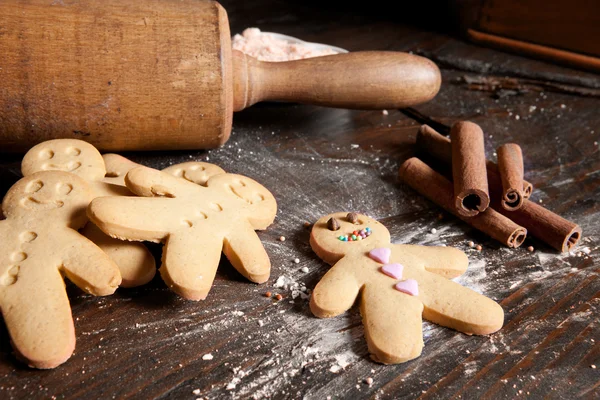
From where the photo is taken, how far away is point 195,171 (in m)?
1.36

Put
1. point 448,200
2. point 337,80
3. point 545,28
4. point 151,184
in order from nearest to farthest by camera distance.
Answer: point 151,184, point 448,200, point 337,80, point 545,28

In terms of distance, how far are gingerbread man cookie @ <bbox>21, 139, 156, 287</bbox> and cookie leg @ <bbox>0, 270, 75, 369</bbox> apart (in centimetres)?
12

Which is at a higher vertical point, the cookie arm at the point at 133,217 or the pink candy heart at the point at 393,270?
the cookie arm at the point at 133,217

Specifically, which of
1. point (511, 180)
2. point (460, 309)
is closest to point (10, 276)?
point (460, 309)

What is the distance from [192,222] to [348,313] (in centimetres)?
32

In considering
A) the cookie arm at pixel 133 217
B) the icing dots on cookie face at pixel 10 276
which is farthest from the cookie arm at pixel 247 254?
the icing dots on cookie face at pixel 10 276

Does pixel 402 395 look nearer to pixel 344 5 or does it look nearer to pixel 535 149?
pixel 535 149

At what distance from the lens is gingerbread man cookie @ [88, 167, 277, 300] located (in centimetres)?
108

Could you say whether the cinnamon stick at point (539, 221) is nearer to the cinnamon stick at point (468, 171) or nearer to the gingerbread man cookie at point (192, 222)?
the cinnamon stick at point (468, 171)

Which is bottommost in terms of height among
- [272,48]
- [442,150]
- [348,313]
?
[348,313]

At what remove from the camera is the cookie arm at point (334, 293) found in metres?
1.09

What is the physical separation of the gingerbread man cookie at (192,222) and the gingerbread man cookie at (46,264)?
0.20ft

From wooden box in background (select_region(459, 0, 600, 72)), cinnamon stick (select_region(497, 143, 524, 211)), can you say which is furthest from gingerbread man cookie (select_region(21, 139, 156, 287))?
wooden box in background (select_region(459, 0, 600, 72))

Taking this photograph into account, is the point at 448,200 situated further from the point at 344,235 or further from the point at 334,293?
the point at 334,293
